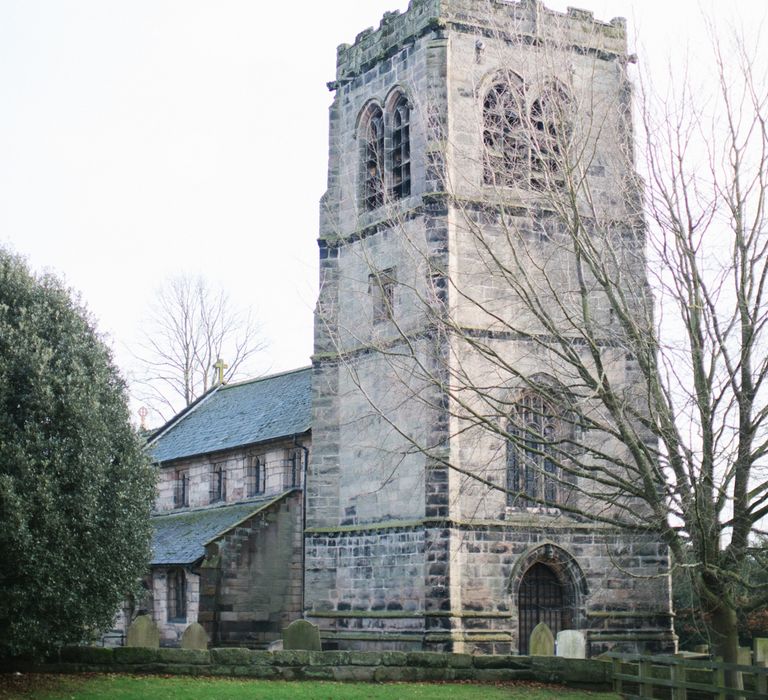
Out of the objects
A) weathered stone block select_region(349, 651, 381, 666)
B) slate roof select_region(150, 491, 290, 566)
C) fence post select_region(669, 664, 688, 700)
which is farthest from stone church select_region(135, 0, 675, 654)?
fence post select_region(669, 664, 688, 700)

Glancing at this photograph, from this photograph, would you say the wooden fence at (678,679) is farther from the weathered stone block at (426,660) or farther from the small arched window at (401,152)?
the small arched window at (401,152)

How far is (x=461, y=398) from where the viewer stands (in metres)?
25.9

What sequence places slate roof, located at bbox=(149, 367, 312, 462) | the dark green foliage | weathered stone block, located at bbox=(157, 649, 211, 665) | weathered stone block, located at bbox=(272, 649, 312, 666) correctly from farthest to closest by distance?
slate roof, located at bbox=(149, 367, 312, 462), weathered stone block, located at bbox=(272, 649, 312, 666), weathered stone block, located at bbox=(157, 649, 211, 665), the dark green foliage

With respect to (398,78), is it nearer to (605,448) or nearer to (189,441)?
(605,448)

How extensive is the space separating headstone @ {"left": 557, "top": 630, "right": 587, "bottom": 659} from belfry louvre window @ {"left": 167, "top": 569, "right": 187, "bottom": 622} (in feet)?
48.1

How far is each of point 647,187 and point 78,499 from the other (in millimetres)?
10447

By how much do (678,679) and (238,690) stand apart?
7.18 metres

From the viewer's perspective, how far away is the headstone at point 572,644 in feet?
79.2

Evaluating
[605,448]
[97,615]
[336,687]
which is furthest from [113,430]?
[605,448]

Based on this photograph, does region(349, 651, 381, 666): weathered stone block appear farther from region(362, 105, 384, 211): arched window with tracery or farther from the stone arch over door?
region(362, 105, 384, 211): arched window with tracery

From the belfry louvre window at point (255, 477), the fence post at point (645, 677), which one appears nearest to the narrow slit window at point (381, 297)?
the belfry louvre window at point (255, 477)

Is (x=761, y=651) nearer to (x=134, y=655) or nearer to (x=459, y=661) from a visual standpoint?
(x=459, y=661)

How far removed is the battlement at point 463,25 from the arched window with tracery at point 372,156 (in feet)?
4.67

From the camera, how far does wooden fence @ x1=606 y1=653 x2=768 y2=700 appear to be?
17.8m
